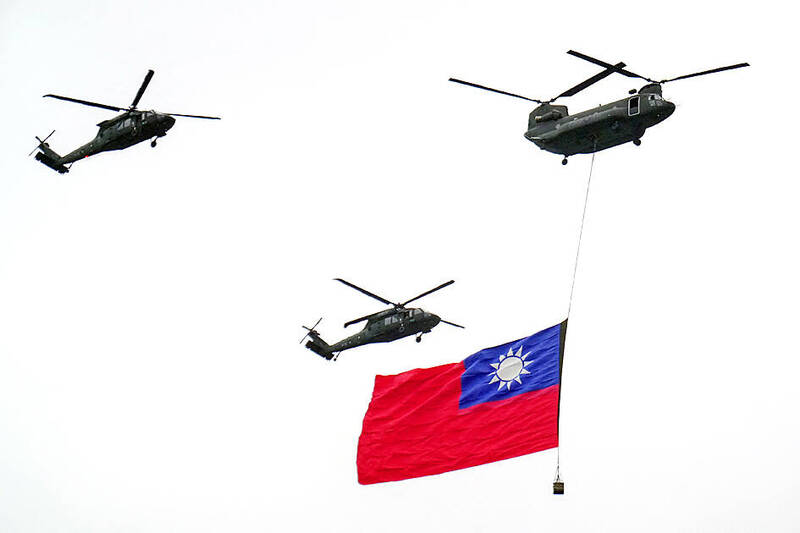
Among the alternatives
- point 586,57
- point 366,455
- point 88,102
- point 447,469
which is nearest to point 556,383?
point 447,469

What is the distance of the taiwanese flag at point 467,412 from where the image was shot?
28.3 metres

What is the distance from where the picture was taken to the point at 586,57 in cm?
3366

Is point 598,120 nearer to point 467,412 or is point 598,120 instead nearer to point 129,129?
point 467,412

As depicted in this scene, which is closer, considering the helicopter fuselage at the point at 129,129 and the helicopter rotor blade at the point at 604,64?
the helicopter rotor blade at the point at 604,64

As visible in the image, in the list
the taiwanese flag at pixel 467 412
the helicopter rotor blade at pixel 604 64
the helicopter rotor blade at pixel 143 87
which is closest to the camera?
the taiwanese flag at pixel 467 412

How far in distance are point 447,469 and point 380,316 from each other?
22311 millimetres

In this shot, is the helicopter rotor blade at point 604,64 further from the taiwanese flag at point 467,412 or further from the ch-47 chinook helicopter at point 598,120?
the taiwanese flag at point 467,412

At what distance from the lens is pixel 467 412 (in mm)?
29531

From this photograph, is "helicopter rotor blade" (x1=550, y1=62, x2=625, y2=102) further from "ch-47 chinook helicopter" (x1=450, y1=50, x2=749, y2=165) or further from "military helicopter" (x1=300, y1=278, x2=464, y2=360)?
"military helicopter" (x1=300, y1=278, x2=464, y2=360)

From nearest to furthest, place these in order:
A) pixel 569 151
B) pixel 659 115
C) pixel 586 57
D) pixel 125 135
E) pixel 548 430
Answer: pixel 548 430
pixel 586 57
pixel 659 115
pixel 569 151
pixel 125 135

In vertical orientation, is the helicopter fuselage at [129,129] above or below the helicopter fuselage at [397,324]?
above

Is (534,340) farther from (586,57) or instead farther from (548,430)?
(586,57)

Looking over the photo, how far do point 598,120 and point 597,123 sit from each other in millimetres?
107

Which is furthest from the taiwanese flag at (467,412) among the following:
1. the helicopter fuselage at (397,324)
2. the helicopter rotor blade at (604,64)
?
the helicopter fuselage at (397,324)
